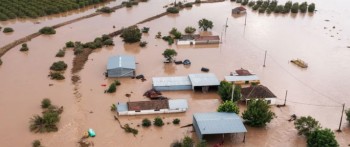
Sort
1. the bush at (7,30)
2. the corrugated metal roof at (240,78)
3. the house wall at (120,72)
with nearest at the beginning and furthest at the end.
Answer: the corrugated metal roof at (240,78), the house wall at (120,72), the bush at (7,30)

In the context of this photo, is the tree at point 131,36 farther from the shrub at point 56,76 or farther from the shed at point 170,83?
the shed at point 170,83

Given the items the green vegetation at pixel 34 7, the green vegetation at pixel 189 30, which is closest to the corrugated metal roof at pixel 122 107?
the green vegetation at pixel 189 30

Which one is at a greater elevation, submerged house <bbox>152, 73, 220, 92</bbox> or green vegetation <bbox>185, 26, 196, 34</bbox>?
green vegetation <bbox>185, 26, 196, 34</bbox>

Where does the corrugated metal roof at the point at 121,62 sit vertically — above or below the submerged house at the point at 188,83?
above

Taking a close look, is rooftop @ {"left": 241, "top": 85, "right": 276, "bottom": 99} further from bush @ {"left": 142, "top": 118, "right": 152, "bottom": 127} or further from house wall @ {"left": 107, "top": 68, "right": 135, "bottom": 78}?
house wall @ {"left": 107, "top": 68, "right": 135, "bottom": 78}

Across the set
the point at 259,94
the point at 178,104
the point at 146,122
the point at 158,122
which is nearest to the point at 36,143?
the point at 146,122

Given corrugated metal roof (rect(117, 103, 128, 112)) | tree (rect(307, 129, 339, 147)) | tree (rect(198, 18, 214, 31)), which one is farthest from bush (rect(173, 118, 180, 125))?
tree (rect(198, 18, 214, 31))

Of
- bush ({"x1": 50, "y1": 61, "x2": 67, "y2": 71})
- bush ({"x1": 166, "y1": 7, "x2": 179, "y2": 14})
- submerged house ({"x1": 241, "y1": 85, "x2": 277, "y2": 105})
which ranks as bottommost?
submerged house ({"x1": 241, "y1": 85, "x2": 277, "y2": 105})
